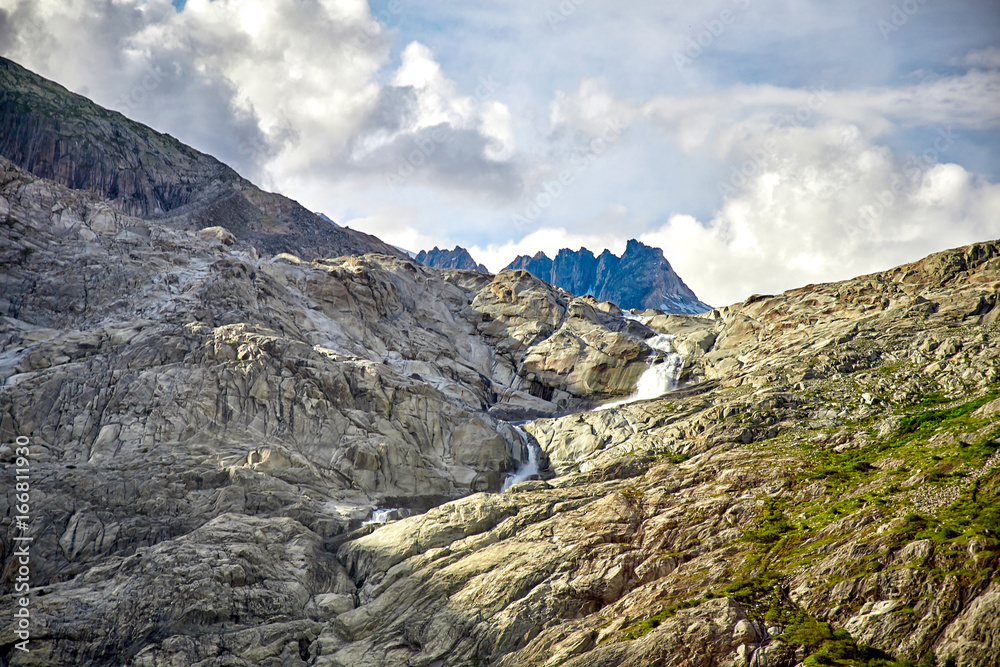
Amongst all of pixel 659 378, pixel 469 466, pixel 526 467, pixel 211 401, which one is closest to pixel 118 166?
pixel 211 401

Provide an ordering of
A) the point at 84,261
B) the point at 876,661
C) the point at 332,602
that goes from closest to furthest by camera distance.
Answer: the point at 876,661
the point at 332,602
the point at 84,261

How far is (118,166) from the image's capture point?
587 ft

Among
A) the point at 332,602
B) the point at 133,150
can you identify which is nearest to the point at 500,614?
the point at 332,602

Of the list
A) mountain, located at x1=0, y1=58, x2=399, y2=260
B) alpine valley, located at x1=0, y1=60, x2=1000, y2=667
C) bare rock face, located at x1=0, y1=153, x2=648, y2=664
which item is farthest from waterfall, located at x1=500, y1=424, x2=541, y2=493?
mountain, located at x1=0, y1=58, x2=399, y2=260

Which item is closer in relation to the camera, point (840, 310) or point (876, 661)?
point (876, 661)

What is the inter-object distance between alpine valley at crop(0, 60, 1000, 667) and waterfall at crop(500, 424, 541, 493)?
450mm

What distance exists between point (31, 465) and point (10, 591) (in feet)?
49.2

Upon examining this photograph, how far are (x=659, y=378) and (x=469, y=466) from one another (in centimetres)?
4452

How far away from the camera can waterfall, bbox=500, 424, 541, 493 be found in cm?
8681

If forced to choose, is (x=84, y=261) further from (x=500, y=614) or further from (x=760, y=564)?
(x=760, y=564)

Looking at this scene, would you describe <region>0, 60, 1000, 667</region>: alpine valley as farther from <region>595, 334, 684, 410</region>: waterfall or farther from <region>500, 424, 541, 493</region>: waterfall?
<region>595, 334, 684, 410</region>: waterfall

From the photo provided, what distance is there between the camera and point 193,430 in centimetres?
7531

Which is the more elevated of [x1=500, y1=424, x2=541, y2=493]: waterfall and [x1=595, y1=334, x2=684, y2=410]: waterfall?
[x1=595, y1=334, x2=684, y2=410]: waterfall

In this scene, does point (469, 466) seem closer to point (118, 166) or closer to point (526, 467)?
point (526, 467)
